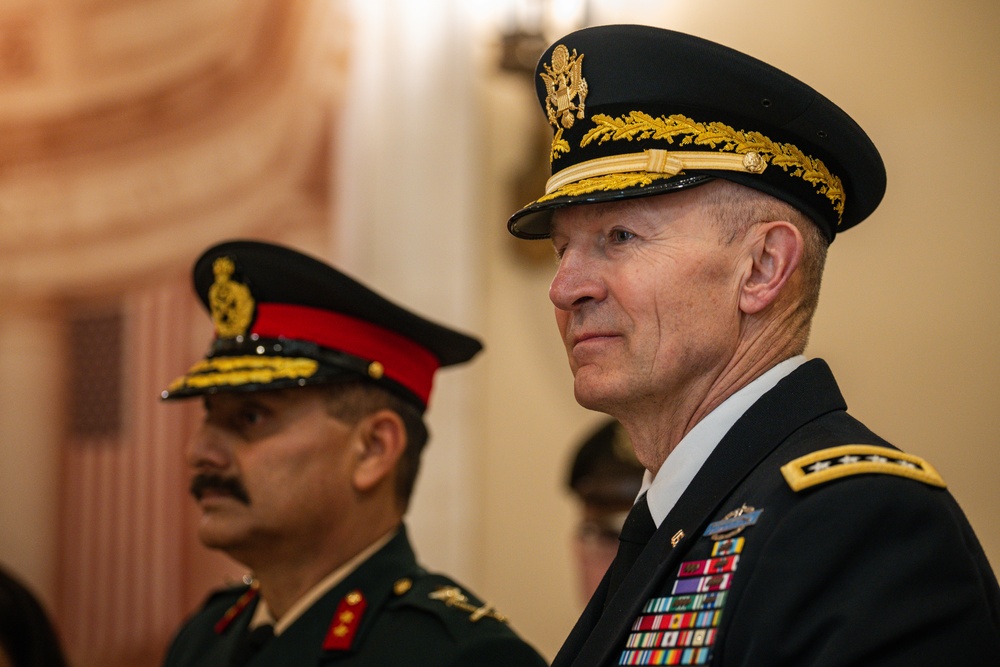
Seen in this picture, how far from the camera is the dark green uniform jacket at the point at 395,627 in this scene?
6.49 ft

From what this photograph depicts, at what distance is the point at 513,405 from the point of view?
12.1ft

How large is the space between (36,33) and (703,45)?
3497mm

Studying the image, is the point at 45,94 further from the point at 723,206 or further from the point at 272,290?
the point at 723,206

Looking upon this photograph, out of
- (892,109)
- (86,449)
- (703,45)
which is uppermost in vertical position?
(892,109)

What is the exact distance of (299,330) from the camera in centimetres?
225

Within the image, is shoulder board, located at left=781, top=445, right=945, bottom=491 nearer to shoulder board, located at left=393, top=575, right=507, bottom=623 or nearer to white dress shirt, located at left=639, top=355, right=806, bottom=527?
white dress shirt, located at left=639, top=355, right=806, bottom=527

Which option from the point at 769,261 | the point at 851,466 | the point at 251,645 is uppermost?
the point at 769,261

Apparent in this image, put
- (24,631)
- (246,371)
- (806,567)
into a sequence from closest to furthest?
(806,567) → (246,371) → (24,631)

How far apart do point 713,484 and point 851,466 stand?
0.68ft

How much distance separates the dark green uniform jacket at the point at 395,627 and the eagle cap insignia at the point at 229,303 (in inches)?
20.5

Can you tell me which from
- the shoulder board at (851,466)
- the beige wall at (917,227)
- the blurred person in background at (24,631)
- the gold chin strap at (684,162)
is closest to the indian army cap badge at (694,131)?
the gold chin strap at (684,162)

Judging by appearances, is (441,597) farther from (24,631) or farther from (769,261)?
(24,631)

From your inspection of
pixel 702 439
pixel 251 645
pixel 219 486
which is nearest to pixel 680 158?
pixel 702 439

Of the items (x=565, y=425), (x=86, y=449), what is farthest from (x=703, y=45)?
(x=86, y=449)
